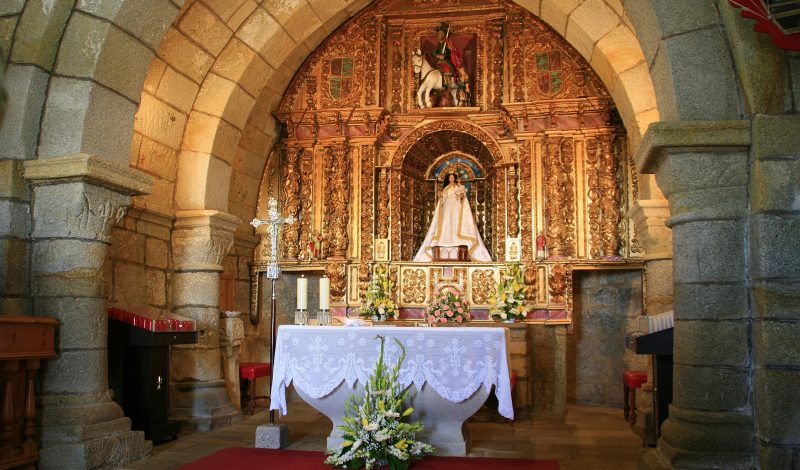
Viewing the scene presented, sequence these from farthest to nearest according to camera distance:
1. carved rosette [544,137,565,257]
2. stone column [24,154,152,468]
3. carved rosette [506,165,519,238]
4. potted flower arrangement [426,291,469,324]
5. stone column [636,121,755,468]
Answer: carved rosette [506,165,519,238] < carved rosette [544,137,565,257] < potted flower arrangement [426,291,469,324] < stone column [24,154,152,468] < stone column [636,121,755,468]

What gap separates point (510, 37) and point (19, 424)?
750cm

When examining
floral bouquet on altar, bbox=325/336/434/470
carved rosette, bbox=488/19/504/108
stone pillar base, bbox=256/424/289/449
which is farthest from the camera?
carved rosette, bbox=488/19/504/108

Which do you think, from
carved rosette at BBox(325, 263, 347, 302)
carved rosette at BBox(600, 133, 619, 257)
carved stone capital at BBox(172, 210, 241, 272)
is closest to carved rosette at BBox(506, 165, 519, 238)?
carved rosette at BBox(600, 133, 619, 257)

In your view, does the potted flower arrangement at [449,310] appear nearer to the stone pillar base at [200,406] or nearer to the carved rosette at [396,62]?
the stone pillar base at [200,406]

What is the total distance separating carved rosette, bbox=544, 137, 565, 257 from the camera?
941 cm

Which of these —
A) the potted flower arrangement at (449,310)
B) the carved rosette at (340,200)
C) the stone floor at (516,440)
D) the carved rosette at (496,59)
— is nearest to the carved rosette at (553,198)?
the carved rosette at (496,59)

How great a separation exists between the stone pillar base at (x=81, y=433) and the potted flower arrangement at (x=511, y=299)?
4.65m

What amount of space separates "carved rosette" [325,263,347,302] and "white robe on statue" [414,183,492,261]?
3.38 feet

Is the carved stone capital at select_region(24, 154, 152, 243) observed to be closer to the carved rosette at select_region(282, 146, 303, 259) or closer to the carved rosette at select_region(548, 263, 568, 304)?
the carved rosette at select_region(282, 146, 303, 259)

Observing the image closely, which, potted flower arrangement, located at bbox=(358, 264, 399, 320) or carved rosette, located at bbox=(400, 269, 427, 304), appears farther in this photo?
carved rosette, located at bbox=(400, 269, 427, 304)

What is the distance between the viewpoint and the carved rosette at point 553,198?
9406mm

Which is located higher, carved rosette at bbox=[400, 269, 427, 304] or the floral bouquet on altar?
carved rosette at bbox=[400, 269, 427, 304]

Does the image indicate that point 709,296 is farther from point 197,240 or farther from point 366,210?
point 366,210

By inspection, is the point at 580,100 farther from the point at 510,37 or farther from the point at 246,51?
the point at 246,51
